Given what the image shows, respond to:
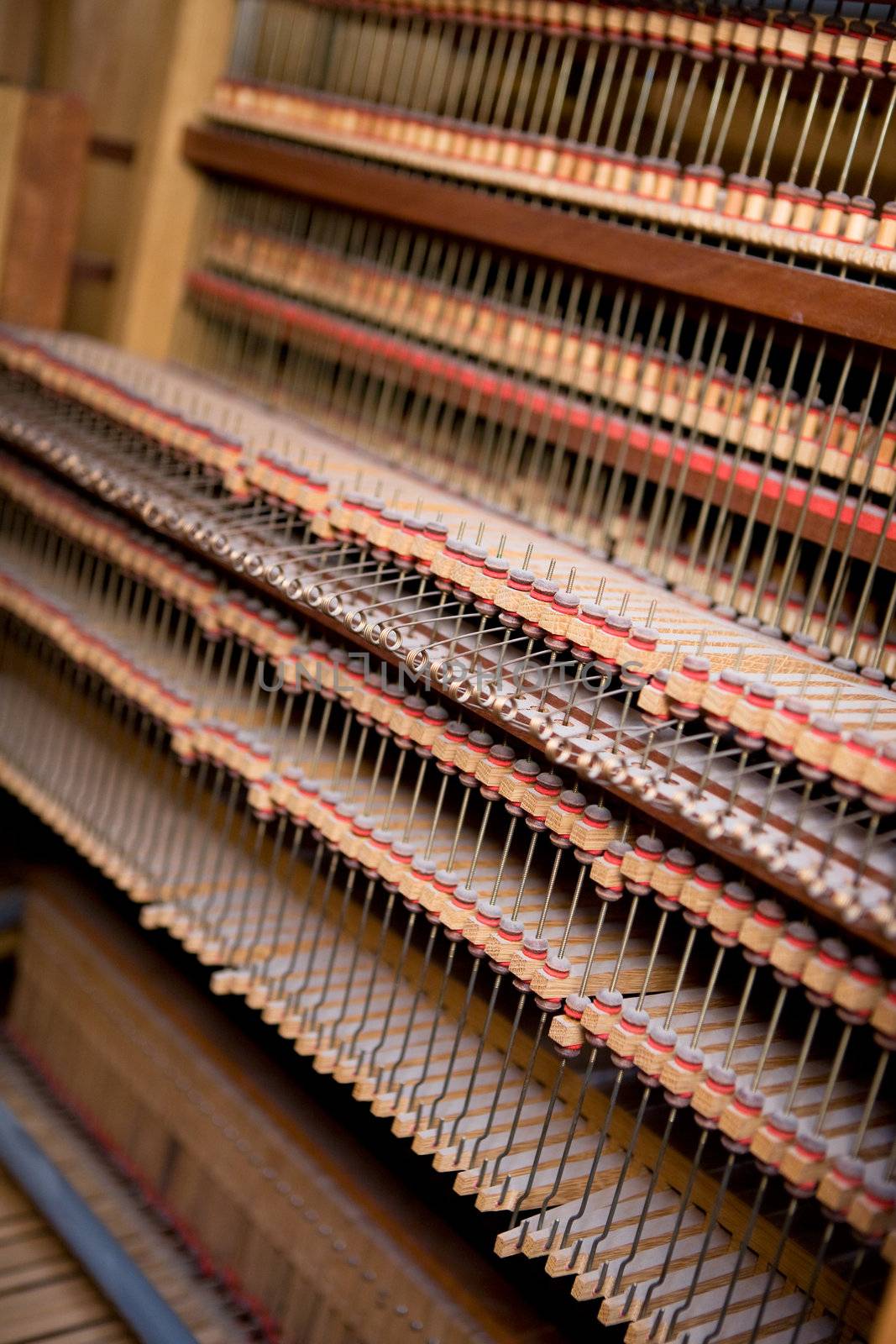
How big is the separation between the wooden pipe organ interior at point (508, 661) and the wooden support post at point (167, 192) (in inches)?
3.3

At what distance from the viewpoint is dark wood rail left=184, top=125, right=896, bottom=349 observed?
9.23ft

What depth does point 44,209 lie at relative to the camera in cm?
438

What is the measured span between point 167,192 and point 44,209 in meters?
0.41

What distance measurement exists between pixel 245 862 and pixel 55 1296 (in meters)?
1.24

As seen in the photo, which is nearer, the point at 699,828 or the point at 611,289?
the point at 699,828

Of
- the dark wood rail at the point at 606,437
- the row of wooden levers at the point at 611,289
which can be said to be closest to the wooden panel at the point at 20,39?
the row of wooden levers at the point at 611,289

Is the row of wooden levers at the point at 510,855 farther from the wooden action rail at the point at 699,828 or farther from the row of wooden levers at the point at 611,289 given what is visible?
the row of wooden levers at the point at 611,289

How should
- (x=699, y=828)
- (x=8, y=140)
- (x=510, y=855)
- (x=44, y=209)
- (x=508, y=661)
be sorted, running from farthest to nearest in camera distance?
(x=44, y=209) < (x=8, y=140) < (x=510, y=855) < (x=508, y=661) < (x=699, y=828)

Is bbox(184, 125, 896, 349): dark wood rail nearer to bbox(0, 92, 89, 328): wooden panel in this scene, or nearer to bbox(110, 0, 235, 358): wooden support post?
bbox(110, 0, 235, 358): wooden support post

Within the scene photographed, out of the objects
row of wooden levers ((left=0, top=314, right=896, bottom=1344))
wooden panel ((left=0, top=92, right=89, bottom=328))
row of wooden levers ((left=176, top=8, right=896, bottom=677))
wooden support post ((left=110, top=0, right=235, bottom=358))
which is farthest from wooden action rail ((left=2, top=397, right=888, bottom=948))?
wooden panel ((left=0, top=92, right=89, bottom=328))

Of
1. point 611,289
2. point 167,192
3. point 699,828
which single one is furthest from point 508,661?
point 167,192

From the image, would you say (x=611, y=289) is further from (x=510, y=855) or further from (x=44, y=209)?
(x=44, y=209)

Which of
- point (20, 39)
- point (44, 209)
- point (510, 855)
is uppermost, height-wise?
point (20, 39)

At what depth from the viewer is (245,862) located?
142 inches
